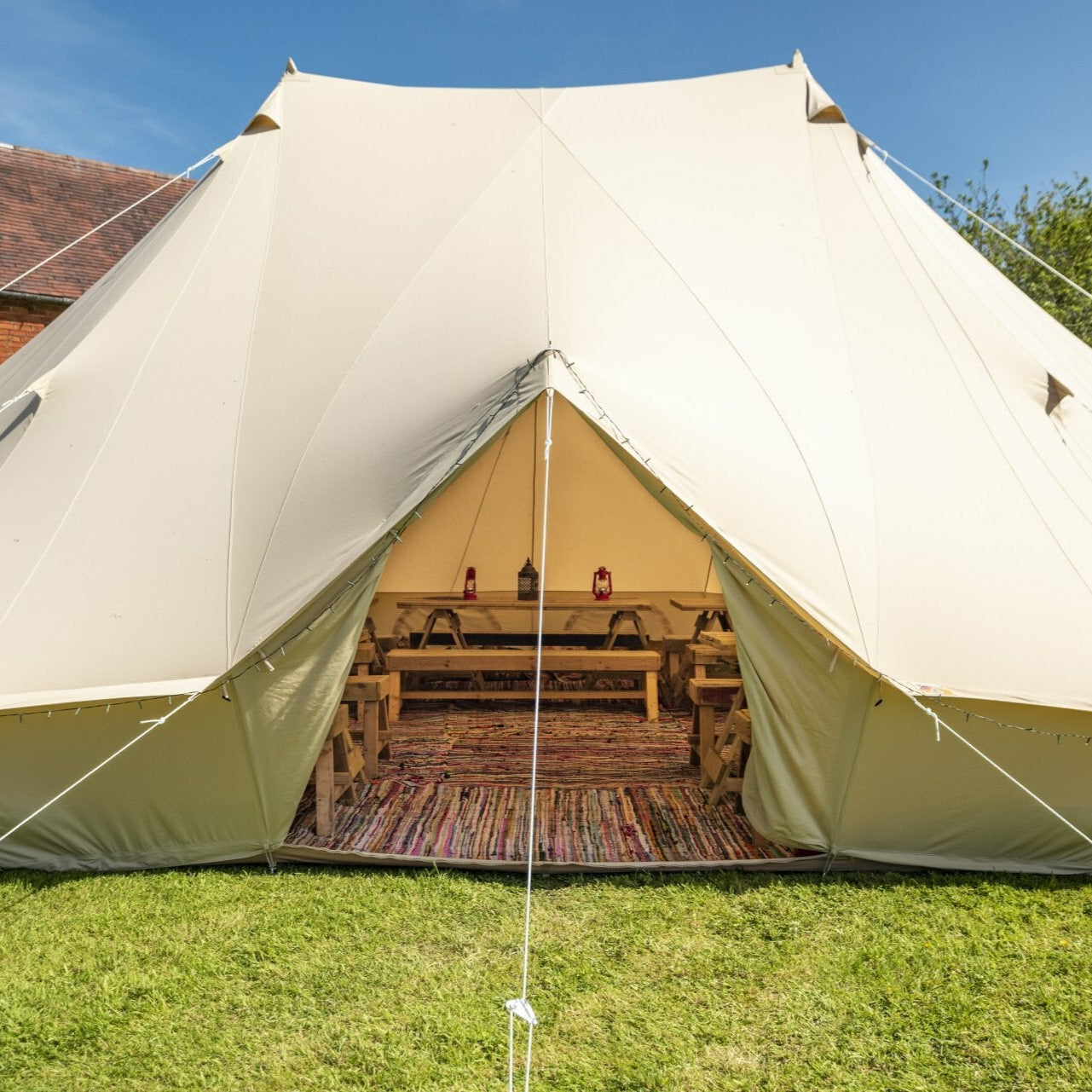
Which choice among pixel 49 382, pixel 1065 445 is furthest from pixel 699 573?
pixel 49 382

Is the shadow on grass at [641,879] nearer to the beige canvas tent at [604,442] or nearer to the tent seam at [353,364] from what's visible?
the beige canvas tent at [604,442]

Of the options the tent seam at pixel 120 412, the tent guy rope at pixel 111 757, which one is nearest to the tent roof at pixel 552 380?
the tent seam at pixel 120 412

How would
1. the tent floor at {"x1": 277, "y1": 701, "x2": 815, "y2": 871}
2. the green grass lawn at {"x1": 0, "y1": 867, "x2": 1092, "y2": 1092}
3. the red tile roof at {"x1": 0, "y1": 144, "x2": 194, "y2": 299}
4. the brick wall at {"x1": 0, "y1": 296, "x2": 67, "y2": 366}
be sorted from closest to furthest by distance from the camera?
the green grass lawn at {"x1": 0, "y1": 867, "x2": 1092, "y2": 1092} → the tent floor at {"x1": 277, "y1": 701, "x2": 815, "y2": 871} → the brick wall at {"x1": 0, "y1": 296, "x2": 67, "y2": 366} → the red tile roof at {"x1": 0, "y1": 144, "x2": 194, "y2": 299}

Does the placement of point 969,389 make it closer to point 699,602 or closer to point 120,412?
point 699,602

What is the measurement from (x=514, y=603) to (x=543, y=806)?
6.73ft

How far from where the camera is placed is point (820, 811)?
144 inches

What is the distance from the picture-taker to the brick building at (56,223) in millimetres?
13133

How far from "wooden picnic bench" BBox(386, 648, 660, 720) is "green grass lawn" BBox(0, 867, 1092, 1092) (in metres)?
2.01

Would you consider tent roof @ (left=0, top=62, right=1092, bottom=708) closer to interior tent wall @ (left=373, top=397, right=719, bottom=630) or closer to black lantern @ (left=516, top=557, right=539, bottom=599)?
interior tent wall @ (left=373, top=397, right=719, bottom=630)

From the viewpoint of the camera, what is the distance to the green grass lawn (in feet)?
8.27

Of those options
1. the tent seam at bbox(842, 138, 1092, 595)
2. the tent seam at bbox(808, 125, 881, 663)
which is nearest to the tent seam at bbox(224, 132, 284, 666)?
the tent seam at bbox(808, 125, 881, 663)

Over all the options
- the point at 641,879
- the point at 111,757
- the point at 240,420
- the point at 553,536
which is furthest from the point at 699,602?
the point at 111,757

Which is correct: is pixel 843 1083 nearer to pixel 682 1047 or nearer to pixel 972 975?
pixel 682 1047

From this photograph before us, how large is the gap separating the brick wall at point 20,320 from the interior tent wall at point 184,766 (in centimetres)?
1144
